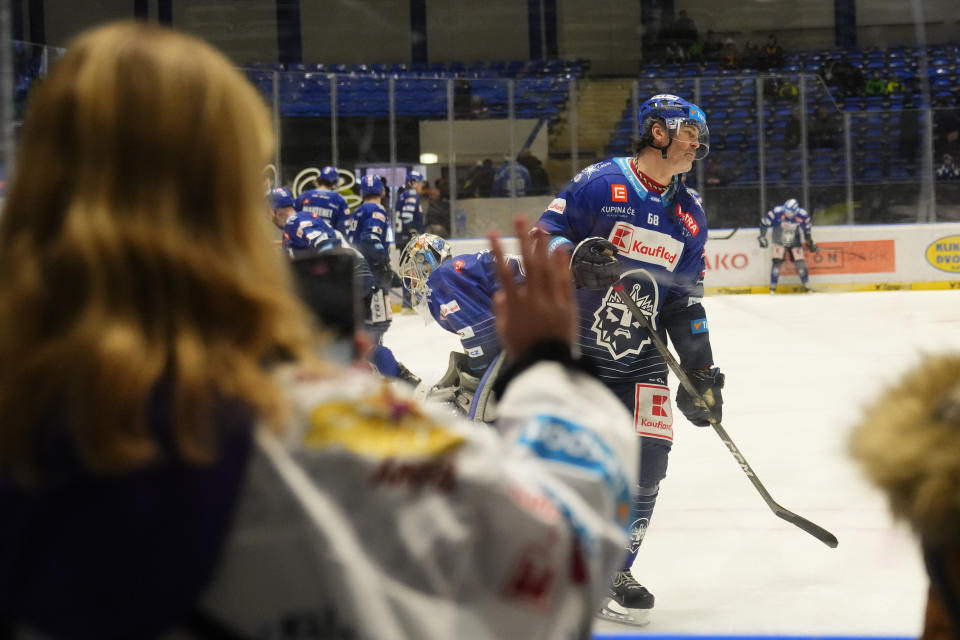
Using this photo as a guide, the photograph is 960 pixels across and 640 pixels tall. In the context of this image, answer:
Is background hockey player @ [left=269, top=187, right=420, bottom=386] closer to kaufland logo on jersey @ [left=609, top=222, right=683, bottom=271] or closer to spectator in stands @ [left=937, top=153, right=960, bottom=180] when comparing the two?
kaufland logo on jersey @ [left=609, top=222, right=683, bottom=271]

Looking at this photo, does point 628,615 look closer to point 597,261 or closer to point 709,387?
point 709,387

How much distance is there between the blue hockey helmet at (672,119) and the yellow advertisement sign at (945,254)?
7.97 meters

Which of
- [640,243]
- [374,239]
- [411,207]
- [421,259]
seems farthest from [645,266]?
[411,207]

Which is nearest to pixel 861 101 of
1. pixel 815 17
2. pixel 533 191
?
pixel 533 191

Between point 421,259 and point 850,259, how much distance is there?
24.0 ft

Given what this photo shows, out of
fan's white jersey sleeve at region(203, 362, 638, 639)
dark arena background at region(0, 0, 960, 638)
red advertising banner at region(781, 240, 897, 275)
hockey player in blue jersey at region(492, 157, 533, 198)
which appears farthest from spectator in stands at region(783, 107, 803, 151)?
fan's white jersey sleeve at region(203, 362, 638, 639)

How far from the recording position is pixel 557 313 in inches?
32.5

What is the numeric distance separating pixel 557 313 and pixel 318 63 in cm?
508

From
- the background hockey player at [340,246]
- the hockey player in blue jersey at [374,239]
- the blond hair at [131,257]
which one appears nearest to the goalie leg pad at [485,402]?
the background hockey player at [340,246]

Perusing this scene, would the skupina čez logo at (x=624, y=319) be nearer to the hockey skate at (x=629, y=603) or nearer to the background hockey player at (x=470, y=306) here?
the background hockey player at (x=470, y=306)

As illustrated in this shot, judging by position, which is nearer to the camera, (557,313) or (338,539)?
(338,539)

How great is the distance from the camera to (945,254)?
395 inches

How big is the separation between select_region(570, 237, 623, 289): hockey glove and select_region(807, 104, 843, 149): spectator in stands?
719cm

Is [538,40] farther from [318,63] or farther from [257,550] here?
[257,550]
